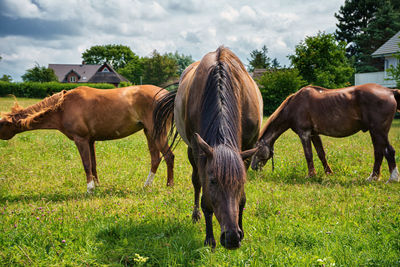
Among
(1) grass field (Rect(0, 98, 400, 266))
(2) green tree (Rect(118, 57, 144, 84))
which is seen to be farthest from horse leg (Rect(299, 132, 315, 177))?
(2) green tree (Rect(118, 57, 144, 84))

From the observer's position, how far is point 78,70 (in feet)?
256

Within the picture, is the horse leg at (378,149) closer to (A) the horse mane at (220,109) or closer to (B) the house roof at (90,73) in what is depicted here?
(A) the horse mane at (220,109)

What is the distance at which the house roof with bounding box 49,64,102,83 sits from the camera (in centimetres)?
7606

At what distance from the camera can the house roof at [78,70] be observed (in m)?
76.1

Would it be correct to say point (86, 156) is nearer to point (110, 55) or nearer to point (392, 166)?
point (392, 166)

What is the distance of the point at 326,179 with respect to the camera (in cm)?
660

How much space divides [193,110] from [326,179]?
446 centimetres

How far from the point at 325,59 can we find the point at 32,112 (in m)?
26.5

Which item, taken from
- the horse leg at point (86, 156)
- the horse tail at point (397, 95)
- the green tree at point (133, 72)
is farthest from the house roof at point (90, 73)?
the horse tail at point (397, 95)

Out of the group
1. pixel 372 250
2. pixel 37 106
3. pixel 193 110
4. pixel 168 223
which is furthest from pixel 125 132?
pixel 372 250

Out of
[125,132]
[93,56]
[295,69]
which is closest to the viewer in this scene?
[125,132]

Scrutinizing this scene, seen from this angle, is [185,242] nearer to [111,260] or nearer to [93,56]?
[111,260]

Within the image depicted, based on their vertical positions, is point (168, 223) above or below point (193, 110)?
below

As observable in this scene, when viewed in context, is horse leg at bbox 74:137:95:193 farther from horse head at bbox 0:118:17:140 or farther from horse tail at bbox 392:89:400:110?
horse tail at bbox 392:89:400:110
